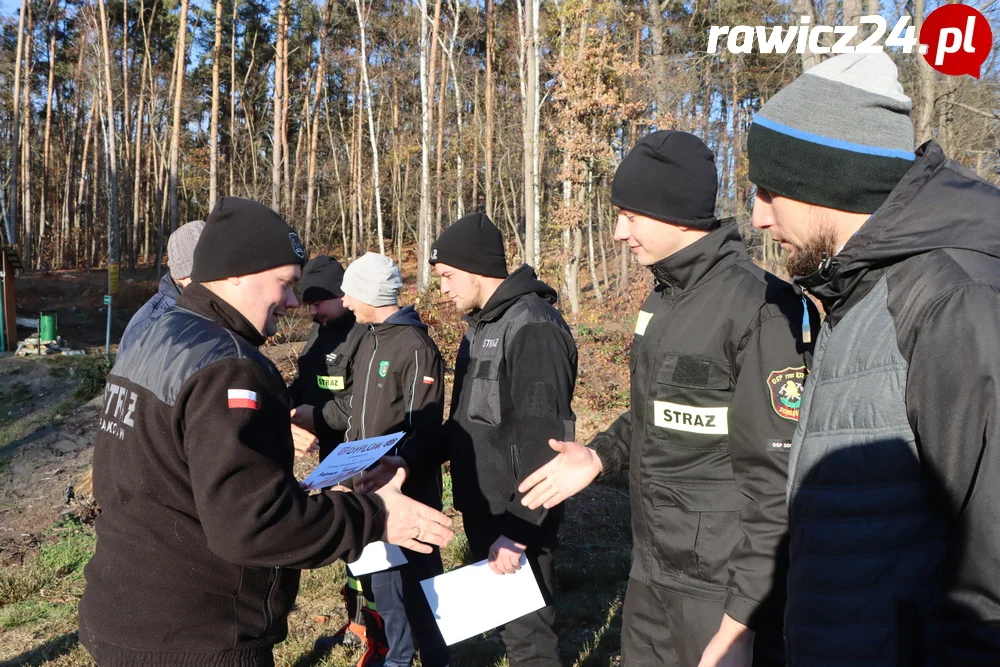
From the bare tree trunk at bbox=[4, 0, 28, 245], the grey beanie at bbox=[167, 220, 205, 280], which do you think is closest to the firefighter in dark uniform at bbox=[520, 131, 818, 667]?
the grey beanie at bbox=[167, 220, 205, 280]

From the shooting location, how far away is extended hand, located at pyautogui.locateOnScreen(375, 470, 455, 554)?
7.16 feet

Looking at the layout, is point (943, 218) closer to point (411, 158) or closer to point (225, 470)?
point (225, 470)

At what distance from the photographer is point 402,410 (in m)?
3.95

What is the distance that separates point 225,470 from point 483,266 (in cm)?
192

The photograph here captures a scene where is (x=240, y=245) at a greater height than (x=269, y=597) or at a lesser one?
greater

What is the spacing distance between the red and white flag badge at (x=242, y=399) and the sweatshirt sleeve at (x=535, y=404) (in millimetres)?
1330

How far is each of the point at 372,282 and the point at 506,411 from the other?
4.75 ft

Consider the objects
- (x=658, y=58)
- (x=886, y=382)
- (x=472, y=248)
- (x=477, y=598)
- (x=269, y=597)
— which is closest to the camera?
(x=886, y=382)

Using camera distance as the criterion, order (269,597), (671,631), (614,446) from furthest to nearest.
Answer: (614,446) → (671,631) → (269,597)

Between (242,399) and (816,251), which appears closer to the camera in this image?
(816,251)

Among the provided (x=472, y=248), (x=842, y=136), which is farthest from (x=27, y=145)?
(x=842, y=136)

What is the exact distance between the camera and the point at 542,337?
10.1 ft

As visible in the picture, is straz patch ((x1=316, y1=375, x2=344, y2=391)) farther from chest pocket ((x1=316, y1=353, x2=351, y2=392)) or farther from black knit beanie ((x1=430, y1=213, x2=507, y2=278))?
black knit beanie ((x1=430, y1=213, x2=507, y2=278))

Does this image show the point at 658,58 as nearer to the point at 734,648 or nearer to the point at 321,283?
the point at 321,283
